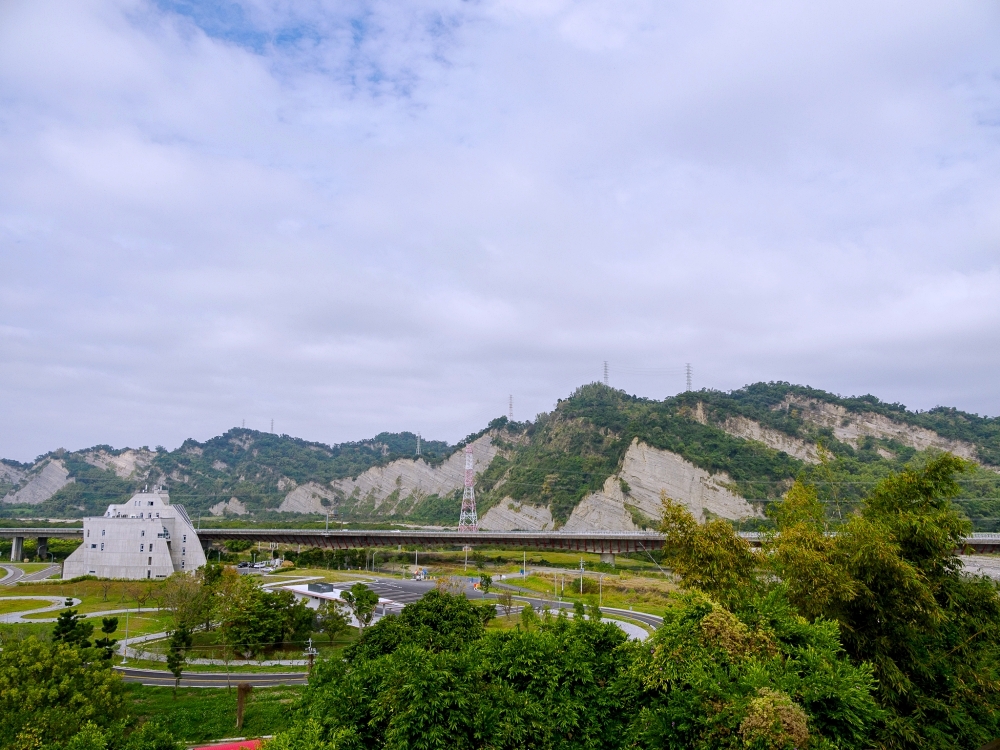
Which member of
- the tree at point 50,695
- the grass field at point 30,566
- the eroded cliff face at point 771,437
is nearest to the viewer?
the tree at point 50,695

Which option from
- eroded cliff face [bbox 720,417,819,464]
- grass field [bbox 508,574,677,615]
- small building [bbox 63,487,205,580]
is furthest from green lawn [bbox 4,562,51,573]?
eroded cliff face [bbox 720,417,819,464]

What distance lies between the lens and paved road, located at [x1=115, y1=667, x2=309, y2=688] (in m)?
33.2

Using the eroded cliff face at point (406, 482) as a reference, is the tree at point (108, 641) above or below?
below

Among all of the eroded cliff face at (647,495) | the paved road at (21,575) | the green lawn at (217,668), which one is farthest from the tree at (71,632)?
the eroded cliff face at (647,495)

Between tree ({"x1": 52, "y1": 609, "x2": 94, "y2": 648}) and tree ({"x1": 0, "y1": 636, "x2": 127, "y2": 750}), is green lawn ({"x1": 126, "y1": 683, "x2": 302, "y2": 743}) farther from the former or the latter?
tree ({"x1": 0, "y1": 636, "x2": 127, "y2": 750})

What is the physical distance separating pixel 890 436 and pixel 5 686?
587 ft

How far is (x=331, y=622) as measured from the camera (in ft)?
134

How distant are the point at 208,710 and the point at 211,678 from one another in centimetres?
710

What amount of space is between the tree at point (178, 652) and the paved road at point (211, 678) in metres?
0.59

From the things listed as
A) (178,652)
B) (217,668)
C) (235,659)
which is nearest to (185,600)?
(235,659)

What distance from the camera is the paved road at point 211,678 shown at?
109ft

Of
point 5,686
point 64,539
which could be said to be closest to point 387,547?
point 64,539

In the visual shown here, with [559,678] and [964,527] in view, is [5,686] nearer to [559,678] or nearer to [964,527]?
[559,678]

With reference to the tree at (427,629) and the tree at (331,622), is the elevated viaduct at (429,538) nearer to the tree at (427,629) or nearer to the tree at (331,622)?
the tree at (331,622)
